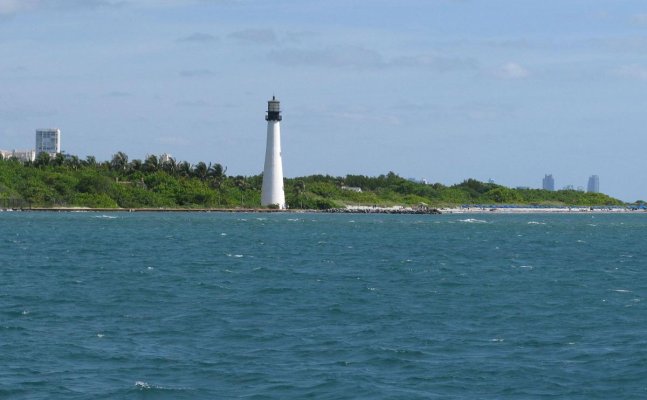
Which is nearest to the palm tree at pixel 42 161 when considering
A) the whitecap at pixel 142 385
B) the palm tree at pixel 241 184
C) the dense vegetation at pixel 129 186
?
the dense vegetation at pixel 129 186

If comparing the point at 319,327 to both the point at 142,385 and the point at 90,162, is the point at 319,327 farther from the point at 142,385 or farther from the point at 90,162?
the point at 90,162

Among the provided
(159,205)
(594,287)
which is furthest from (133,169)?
(594,287)

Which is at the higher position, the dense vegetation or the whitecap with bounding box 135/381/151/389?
the dense vegetation

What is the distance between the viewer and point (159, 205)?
16525cm

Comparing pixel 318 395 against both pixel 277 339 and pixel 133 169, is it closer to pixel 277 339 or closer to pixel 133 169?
pixel 277 339

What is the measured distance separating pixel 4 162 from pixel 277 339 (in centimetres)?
15246

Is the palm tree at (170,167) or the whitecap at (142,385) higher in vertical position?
the palm tree at (170,167)

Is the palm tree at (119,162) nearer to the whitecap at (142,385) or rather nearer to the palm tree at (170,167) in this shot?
the palm tree at (170,167)

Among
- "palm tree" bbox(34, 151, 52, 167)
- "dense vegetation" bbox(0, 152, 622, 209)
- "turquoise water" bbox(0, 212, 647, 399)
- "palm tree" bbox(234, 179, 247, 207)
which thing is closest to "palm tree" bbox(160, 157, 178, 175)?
"dense vegetation" bbox(0, 152, 622, 209)

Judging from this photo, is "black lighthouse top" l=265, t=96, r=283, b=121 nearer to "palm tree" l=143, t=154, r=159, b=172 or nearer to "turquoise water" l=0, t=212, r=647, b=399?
"palm tree" l=143, t=154, r=159, b=172

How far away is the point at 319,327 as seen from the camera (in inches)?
1192

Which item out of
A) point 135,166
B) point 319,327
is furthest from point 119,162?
point 319,327

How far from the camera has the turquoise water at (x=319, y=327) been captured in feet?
75.3

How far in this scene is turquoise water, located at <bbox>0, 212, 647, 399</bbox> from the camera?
23.0 metres
